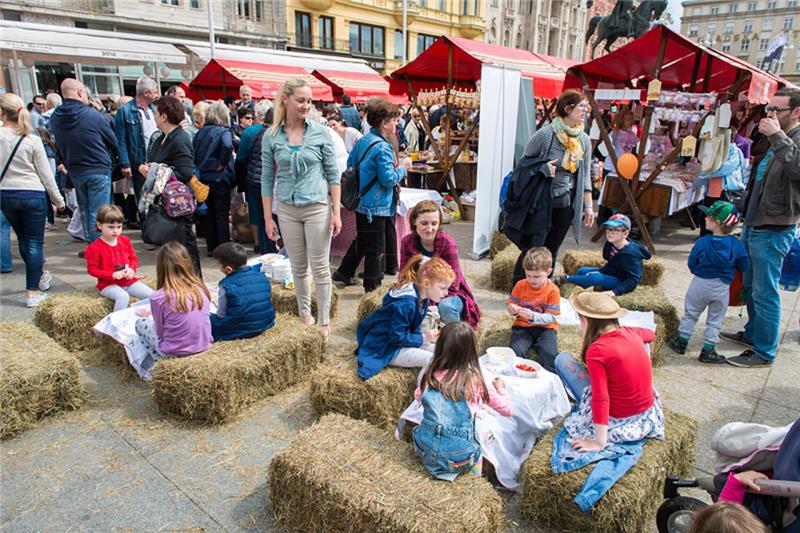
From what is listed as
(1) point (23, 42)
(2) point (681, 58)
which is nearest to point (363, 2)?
(1) point (23, 42)

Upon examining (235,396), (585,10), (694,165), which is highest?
(585,10)

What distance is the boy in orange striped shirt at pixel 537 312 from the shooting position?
3.85 metres

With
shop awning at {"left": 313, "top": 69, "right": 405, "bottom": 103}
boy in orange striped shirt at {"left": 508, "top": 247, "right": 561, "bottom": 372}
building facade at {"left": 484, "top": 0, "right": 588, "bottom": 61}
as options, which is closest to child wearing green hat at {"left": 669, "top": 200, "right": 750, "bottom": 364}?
boy in orange striped shirt at {"left": 508, "top": 247, "right": 561, "bottom": 372}

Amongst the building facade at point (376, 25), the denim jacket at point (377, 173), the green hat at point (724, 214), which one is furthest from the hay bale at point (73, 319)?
the building facade at point (376, 25)

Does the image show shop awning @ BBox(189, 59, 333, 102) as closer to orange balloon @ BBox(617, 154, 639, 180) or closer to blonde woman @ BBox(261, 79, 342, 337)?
orange balloon @ BBox(617, 154, 639, 180)

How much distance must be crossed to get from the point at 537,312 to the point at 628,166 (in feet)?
16.9

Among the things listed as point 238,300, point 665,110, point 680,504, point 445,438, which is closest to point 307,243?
point 238,300

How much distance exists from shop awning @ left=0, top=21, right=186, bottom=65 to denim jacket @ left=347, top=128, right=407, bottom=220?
1428 centimetres

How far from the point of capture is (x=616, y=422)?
8.73 ft

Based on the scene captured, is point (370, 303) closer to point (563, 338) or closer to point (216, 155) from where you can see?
point (563, 338)

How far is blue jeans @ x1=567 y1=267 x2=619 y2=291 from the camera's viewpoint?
5.02 meters

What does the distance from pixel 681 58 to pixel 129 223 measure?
9802 mm

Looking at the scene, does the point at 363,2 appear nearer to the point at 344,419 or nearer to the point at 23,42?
the point at 23,42

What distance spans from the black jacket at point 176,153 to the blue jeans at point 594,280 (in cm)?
399
